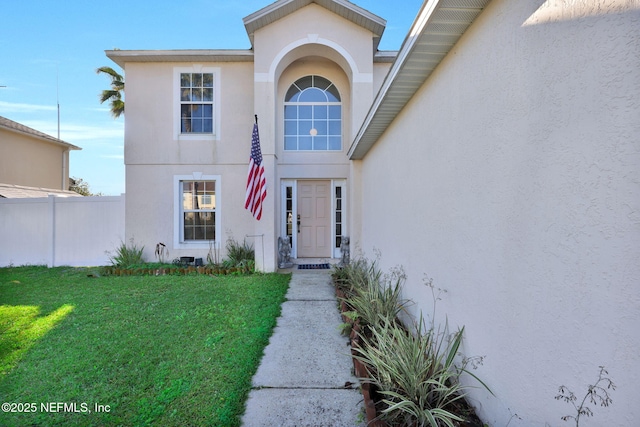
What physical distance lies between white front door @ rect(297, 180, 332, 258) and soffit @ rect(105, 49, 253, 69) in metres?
3.80

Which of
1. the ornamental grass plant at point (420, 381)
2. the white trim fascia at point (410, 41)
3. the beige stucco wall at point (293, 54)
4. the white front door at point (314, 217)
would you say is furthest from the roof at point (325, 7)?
the ornamental grass plant at point (420, 381)

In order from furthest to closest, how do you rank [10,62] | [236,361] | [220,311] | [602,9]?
[10,62] → [220,311] → [236,361] → [602,9]

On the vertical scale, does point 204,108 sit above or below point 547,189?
above

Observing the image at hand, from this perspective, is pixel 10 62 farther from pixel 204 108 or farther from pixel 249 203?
pixel 249 203

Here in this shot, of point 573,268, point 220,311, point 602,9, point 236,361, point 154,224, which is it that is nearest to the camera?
point 602,9

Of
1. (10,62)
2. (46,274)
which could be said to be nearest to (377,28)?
(46,274)

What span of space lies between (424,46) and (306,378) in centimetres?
325

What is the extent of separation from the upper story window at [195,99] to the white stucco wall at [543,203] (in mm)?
7698

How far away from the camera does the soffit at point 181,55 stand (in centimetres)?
860

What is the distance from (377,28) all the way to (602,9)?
784 cm

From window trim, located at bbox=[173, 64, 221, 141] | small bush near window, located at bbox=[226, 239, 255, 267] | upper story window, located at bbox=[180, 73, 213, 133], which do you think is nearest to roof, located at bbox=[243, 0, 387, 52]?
window trim, located at bbox=[173, 64, 221, 141]

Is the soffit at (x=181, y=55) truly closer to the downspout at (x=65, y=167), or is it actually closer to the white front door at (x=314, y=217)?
the white front door at (x=314, y=217)

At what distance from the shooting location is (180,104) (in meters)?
9.12

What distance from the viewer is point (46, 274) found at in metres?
8.38
